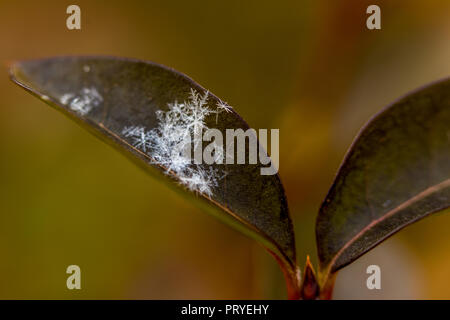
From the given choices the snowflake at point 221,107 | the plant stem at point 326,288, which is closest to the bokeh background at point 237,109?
the plant stem at point 326,288

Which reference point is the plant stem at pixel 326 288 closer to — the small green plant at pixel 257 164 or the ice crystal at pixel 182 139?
the small green plant at pixel 257 164

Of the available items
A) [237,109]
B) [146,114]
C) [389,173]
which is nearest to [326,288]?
[389,173]

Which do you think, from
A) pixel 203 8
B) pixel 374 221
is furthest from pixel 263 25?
pixel 374 221

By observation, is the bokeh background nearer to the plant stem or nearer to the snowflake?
the plant stem

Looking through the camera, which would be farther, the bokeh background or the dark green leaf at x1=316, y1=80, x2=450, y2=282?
the bokeh background

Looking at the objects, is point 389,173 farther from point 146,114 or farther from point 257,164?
point 146,114

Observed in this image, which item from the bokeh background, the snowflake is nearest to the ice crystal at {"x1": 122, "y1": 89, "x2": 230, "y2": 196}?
the snowflake
